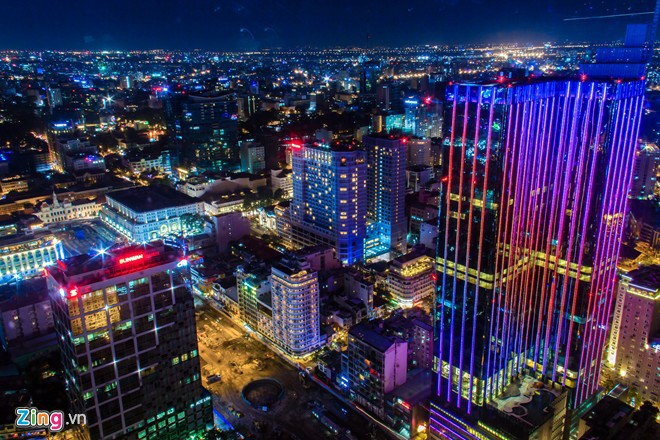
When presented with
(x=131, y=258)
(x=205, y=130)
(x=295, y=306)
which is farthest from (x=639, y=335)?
(x=205, y=130)

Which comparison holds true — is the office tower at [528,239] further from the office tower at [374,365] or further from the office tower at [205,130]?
the office tower at [205,130]

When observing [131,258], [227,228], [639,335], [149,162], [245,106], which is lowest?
[639,335]

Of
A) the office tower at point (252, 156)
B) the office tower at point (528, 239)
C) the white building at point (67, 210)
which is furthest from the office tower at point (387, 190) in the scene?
the white building at point (67, 210)

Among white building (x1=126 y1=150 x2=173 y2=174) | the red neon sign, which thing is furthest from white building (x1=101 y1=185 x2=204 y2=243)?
the red neon sign

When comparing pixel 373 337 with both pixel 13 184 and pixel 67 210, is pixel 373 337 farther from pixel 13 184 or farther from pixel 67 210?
pixel 13 184

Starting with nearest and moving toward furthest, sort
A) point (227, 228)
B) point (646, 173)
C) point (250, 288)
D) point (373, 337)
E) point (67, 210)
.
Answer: point (373, 337)
point (250, 288)
point (227, 228)
point (646, 173)
point (67, 210)

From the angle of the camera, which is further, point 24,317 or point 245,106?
point 245,106

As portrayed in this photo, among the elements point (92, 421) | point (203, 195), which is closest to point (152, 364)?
point (92, 421)
